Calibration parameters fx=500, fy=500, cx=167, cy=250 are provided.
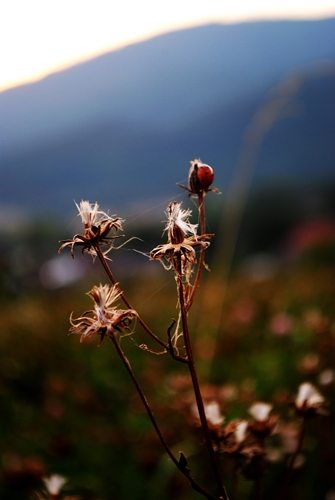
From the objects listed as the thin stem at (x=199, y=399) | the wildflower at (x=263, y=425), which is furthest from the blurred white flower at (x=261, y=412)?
the thin stem at (x=199, y=399)

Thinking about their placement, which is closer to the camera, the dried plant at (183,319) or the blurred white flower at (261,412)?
the dried plant at (183,319)

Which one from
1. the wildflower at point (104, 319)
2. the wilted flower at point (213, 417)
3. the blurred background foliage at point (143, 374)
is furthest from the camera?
the blurred background foliage at point (143, 374)

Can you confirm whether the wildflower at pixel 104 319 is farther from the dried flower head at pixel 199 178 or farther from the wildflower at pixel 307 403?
the wildflower at pixel 307 403

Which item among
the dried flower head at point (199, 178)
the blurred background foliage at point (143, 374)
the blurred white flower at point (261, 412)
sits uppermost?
the blurred background foliage at point (143, 374)

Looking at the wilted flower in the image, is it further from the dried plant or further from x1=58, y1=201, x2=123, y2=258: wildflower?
x1=58, y1=201, x2=123, y2=258: wildflower

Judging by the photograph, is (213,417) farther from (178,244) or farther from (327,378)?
(327,378)

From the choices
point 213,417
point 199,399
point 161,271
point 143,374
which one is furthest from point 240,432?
point 161,271

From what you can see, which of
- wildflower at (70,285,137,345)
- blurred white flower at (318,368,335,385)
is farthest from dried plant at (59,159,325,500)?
blurred white flower at (318,368,335,385)

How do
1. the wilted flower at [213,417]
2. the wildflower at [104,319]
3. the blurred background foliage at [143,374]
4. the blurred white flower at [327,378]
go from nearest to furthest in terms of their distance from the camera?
the wildflower at [104,319] → the wilted flower at [213,417] → the blurred white flower at [327,378] → the blurred background foliage at [143,374]

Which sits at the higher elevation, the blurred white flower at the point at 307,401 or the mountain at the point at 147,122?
the mountain at the point at 147,122
